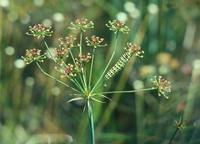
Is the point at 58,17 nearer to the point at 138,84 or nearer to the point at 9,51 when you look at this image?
the point at 9,51

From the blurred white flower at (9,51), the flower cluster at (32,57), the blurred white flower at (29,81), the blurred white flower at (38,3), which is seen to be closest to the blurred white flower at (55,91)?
the blurred white flower at (29,81)

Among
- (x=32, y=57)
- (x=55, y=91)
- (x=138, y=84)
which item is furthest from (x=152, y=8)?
(x=32, y=57)

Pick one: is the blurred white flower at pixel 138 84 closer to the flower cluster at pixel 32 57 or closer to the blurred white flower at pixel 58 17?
the blurred white flower at pixel 58 17

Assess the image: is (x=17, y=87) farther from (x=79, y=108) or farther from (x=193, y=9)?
(x=193, y=9)

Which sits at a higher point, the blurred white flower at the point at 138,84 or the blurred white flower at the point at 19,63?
the blurred white flower at the point at 19,63

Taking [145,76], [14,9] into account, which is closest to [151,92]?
[145,76]

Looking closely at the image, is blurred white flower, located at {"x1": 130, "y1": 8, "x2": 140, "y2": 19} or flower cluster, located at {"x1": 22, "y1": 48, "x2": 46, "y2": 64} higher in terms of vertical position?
blurred white flower, located at {"x1": 130, "y1": 8, "x2": 140, "y2": 19}

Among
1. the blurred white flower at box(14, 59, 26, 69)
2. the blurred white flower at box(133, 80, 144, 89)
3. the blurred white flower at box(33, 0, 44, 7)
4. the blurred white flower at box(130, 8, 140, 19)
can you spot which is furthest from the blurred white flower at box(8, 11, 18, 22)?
the blurred white flower at box(133, 80, 144, 89)

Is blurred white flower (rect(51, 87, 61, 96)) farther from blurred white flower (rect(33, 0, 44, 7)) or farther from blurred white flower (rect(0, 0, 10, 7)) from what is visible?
blurred white flower (rect(33, 0, 44, 7))

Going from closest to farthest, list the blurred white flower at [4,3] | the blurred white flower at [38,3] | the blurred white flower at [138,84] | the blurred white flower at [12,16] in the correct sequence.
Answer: the blurred white flower at [138,84]
the blurred white flower at [4,3]
the blurred white flower at [12,16]
the blurred white flower at [38,3]

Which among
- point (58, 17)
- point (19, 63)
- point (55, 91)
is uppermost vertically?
point (58, 17)
